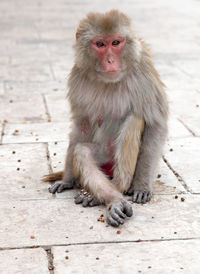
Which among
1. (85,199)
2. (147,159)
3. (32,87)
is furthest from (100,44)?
(32,87)

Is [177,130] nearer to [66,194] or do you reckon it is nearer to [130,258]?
[66,194]

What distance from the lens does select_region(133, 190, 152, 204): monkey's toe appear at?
5.02 m

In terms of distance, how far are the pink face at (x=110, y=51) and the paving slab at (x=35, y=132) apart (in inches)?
88.5

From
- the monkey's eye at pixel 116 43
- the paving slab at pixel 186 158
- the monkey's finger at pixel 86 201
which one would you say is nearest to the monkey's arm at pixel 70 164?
the monkey's finger at pixel 86 201

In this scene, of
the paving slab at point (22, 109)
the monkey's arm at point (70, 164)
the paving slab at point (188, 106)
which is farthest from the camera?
the paving slab at point (22, 109)

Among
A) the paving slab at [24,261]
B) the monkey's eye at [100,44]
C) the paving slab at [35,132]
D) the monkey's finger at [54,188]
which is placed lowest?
the paving slab at [35,132]

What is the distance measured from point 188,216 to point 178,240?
1.54 ft

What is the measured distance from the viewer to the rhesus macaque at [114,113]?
4.73m

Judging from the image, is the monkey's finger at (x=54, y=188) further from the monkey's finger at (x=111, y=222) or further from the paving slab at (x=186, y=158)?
the paving slab at (x=186, y=158)

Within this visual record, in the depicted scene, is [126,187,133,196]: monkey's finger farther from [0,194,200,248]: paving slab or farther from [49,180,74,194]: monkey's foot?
[49,180,74,194]: monkey's foot

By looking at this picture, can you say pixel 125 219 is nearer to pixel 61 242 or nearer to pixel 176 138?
pixel 61 242

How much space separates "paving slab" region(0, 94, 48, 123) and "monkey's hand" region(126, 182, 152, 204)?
286 cm

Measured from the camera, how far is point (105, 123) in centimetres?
511

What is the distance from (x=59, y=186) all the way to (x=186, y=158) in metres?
1.62
